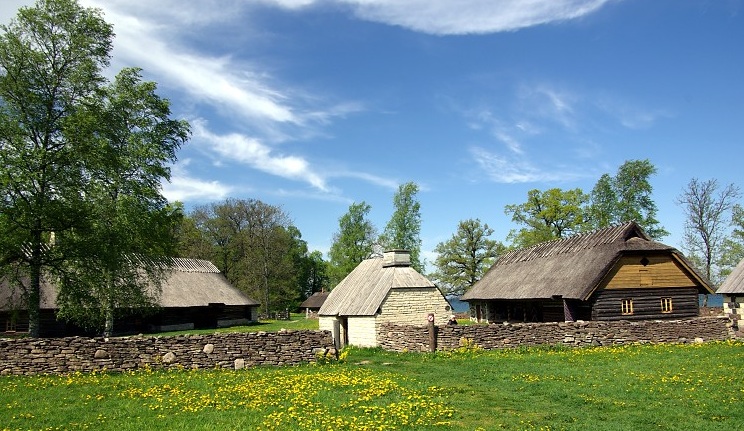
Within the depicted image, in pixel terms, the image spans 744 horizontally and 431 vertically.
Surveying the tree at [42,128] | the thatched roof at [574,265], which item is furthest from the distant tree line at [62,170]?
the thatched roof at [574,265]

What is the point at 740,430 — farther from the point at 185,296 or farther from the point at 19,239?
the point at 185,296

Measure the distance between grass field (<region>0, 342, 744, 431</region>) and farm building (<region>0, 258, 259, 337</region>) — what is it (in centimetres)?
2168

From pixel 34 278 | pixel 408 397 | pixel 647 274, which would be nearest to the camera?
pixel 408 397

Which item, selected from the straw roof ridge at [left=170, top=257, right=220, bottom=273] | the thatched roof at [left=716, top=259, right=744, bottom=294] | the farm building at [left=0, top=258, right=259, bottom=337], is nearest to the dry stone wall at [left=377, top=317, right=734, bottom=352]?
the thatched roof at [left=716, top=259, right=744, bottom=294]

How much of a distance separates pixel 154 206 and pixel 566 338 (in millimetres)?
20288

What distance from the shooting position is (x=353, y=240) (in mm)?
58156

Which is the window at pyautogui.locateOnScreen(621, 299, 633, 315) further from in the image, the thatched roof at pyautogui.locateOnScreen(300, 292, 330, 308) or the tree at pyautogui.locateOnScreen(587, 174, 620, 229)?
the thatched roof at pyautogui.locateOnScreen(300, 292, 330, 308)

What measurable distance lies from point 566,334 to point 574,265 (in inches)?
353

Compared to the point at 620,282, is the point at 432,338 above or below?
below

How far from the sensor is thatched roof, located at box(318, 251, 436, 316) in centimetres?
2694

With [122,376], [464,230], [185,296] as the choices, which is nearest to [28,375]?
[122,376]

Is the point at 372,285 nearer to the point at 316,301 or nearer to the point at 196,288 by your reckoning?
the point at 196,288

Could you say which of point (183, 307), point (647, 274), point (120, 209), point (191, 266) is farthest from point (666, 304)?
point (191, 266)

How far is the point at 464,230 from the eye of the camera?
5853 centimetres
